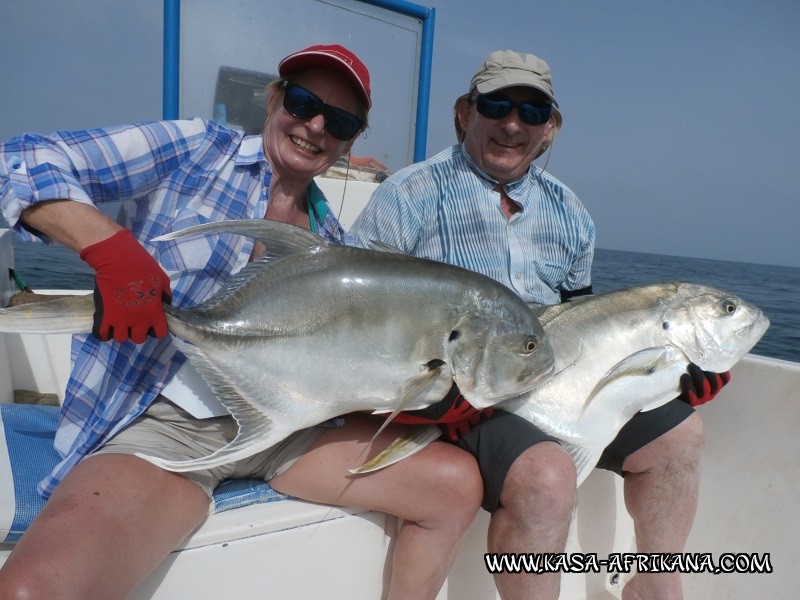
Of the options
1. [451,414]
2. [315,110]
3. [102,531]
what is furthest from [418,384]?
[315,110]

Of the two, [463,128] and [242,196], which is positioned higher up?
[463,128]

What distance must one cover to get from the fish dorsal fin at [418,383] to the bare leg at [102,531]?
50 centimetres

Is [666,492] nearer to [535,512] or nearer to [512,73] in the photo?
[535,512]

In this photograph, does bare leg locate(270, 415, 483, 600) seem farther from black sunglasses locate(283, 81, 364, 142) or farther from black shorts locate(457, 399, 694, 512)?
black sunglasses locate(283, 81, 364, 142)

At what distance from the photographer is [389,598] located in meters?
1.70

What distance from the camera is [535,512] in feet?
5.30

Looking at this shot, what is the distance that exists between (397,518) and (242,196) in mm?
1017

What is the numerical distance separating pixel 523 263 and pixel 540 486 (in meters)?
0.96

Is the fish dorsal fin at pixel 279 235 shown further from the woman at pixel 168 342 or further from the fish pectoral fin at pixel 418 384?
the fish pectoral fin at pixel 418 384

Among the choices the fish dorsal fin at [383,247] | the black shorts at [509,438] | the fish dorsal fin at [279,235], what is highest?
the fish dorsal fin at [279,235]

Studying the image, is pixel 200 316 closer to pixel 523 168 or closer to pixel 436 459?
pixel 436 459

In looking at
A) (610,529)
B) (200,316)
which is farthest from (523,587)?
(200,316)

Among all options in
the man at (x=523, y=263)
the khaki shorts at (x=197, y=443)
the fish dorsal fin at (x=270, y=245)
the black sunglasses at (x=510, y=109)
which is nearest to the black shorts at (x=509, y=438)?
the man at (x=523, y=263)

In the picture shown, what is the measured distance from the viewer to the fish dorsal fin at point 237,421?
1.43 meters
